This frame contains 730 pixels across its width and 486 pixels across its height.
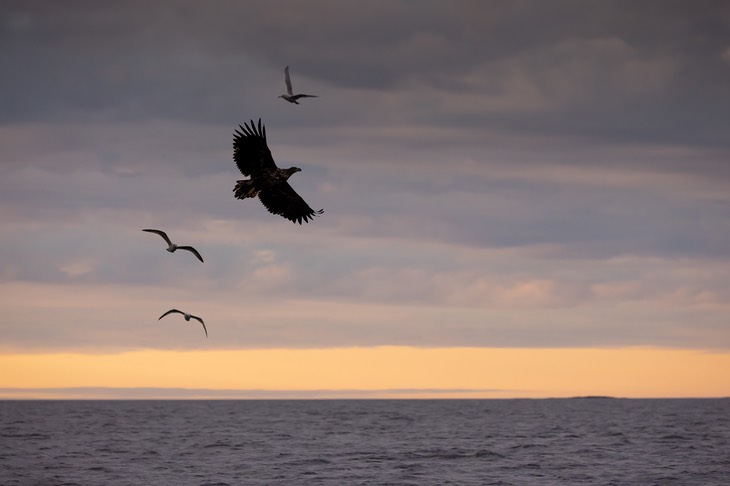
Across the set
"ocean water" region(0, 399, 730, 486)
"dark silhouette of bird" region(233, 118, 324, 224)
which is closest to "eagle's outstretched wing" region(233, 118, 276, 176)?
"dark silhouette of bird" region(233, 118, 324, 224)

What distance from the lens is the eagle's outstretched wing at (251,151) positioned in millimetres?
33750

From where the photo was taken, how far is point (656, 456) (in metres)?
63.1

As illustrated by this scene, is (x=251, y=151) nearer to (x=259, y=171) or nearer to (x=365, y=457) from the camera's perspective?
(x=259, y=171)

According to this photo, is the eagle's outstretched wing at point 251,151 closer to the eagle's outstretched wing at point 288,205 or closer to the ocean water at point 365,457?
the eagle's outstretched wing at point 288,205

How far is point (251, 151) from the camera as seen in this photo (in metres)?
33.9

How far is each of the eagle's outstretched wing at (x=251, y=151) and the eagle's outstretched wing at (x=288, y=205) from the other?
4.98 ft

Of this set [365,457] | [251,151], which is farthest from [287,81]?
[365,457]

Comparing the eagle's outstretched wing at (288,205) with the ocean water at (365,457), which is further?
the ocean water at (365,457)

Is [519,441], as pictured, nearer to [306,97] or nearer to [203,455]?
[203,455]

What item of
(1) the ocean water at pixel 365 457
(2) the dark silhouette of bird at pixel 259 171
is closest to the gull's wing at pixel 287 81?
(2) the dark silhouette of bird at pixel 259 171

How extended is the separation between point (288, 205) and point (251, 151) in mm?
2748

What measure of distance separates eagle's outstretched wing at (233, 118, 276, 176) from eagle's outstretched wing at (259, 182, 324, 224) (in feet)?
4.98

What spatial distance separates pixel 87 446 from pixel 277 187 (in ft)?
145

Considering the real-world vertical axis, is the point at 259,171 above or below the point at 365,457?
above
